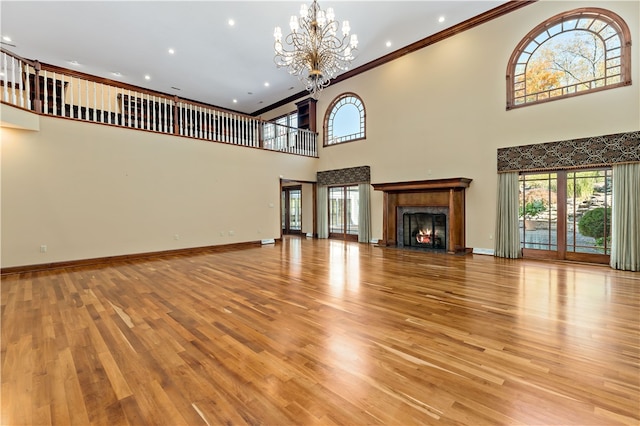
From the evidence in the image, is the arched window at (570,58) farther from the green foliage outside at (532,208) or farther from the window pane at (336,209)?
the window pane at (336,209)

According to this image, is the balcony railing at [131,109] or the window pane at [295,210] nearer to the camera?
the balcony railing at [131,109]

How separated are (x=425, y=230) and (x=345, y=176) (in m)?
3.25

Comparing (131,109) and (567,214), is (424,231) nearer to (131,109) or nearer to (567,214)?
(567,214)

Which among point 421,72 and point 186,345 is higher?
point 421,72

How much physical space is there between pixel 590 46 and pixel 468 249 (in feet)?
15.4

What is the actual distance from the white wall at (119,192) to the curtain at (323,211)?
219 cm

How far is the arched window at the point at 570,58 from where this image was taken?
527 centimetres

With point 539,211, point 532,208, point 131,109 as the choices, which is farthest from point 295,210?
point 539,211

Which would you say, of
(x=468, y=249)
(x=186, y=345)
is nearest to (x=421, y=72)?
(x=468, y=249)

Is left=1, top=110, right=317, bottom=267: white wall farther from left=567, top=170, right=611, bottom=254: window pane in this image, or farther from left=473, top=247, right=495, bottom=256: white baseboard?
left=567, top=170, right=611, bottom=254: window pane

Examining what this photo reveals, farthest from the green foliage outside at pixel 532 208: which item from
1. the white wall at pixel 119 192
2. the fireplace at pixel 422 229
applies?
the white wall at pixel 119 192

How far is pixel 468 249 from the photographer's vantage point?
7.08m

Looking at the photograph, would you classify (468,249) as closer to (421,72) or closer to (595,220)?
(595,220)

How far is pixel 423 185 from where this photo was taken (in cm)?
740
